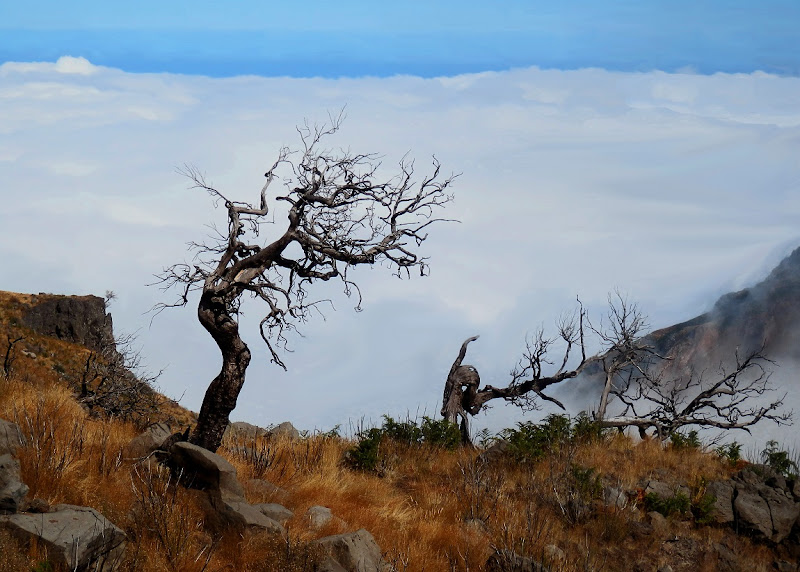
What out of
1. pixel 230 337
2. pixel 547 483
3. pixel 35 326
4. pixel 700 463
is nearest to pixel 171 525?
pixel 230 337

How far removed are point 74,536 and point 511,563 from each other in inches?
187

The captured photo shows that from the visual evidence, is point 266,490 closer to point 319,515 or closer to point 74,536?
point 319,515

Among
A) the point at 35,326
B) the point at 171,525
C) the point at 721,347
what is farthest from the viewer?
the point at 721,347

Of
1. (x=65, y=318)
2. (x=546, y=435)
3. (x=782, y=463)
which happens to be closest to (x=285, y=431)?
(x=546, y=435)

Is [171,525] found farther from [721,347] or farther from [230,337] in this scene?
[721,347]

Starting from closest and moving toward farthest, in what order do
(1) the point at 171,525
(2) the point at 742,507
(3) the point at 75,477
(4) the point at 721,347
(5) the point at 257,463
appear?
1. (1) the point at 171,525
2. (3) the point at 75,477
3. (5) the point at 257,463
4. (2) the point at 742,507
5. (4) the point at 721,347

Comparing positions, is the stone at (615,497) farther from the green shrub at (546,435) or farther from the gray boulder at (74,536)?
the gray boulder at (74,536)

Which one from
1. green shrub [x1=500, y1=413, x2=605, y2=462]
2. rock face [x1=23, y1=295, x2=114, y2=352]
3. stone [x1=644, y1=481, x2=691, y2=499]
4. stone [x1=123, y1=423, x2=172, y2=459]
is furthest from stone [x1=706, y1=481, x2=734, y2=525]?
rock face [x1=23, y1=295, x2=114, y2=352]

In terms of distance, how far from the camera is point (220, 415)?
11594mm

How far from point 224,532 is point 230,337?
414 cm

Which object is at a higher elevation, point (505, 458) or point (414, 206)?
point (414, 206)

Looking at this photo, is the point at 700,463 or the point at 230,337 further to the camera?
the point at 700,463

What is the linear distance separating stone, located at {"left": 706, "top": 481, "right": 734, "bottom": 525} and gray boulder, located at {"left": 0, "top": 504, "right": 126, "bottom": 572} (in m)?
9.72

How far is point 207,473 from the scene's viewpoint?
8820 mm
